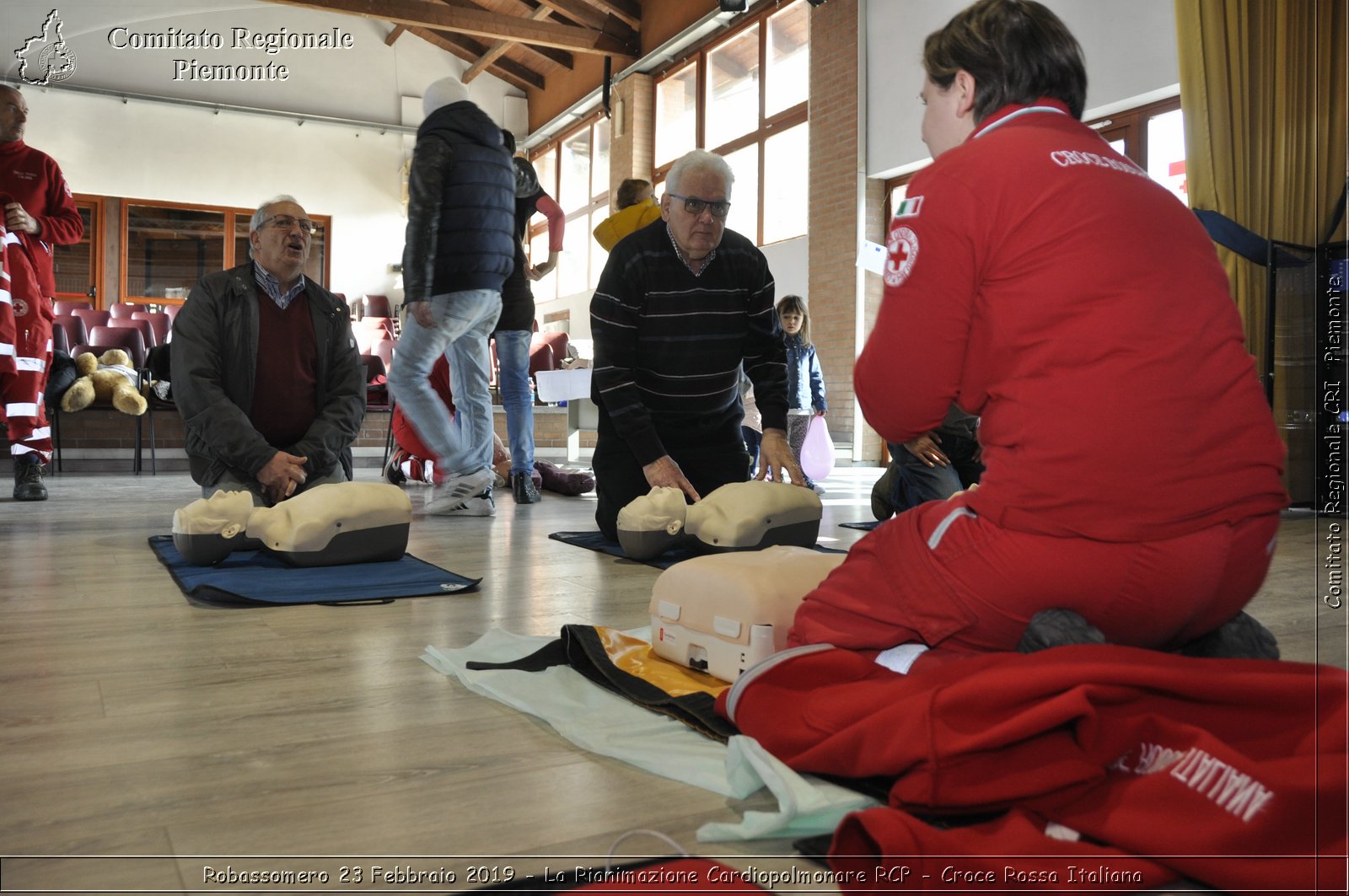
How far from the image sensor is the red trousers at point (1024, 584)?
1.09 meters

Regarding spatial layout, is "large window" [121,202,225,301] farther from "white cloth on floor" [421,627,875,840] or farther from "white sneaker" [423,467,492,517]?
"white cloth on floor" [421,627,875,840]

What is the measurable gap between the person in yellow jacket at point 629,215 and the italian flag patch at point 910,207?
3.00 meters

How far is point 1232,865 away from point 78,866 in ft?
3.13

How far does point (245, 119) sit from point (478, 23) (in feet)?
12.9

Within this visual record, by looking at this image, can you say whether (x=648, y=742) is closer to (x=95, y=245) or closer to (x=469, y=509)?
(x=469, y=509)

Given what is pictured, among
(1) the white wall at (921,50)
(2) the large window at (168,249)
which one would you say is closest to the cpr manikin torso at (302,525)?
(1) the white wall at (921,50)

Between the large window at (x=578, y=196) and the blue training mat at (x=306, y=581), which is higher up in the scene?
the large window at (x=578, y=196)

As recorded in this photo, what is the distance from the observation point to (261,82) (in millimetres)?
12805

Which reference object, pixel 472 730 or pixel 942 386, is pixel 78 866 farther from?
pixel 942 386

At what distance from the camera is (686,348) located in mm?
2900

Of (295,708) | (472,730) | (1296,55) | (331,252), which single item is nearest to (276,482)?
(295,708)

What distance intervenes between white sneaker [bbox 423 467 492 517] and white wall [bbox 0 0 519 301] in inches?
399

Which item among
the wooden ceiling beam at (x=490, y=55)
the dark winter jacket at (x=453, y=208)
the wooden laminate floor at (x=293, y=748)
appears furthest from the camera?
the wooden ceiling beam at (x=490, y=55)

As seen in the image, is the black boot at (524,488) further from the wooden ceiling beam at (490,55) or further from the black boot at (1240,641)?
the wooden ceiling beam at (490,55)
